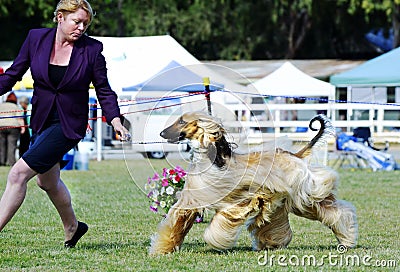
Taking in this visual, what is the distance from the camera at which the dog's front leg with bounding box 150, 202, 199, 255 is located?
6.41 metres

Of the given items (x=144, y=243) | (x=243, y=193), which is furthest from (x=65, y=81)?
(x=144, y=243)

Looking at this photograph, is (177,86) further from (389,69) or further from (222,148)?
(389,69)

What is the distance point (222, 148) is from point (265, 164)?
0.41 meters

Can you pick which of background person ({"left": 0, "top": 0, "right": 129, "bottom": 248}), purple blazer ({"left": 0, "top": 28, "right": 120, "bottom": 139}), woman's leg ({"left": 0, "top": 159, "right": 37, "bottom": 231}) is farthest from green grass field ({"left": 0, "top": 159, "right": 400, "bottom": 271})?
purple blazer ({"left": 0, "top": 28, "right": 120, "bottom": 139})

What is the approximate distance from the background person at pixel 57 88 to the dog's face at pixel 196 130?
0.38 m

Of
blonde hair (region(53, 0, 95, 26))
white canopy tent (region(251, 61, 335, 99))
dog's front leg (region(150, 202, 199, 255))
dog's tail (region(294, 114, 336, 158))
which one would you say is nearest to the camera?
blonde hair (region(53, 0, 95, 26))

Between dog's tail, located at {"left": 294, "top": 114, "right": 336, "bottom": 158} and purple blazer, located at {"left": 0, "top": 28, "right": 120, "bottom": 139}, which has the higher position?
purple blazer, located at {"left": 0, "top": 28, "right": 120, "bottom": 139}

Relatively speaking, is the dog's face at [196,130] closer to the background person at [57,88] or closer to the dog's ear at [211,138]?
the dog's ear at [211,138]

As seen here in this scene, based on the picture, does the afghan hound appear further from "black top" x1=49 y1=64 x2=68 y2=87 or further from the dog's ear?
"black top" x1=49 y1=64 x2=68 y2=87

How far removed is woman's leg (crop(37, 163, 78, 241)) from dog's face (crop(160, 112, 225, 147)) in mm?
902

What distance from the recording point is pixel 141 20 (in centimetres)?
3934

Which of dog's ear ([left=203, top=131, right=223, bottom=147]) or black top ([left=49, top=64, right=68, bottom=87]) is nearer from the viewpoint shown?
black top ([left=49, top=64, right=68, bottom=87])

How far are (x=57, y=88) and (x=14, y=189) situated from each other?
0.79 m

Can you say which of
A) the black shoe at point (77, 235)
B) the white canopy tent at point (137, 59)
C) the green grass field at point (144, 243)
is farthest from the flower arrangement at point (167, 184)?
the white canopy tent at point (137, 59)
